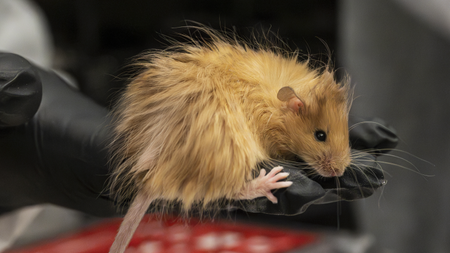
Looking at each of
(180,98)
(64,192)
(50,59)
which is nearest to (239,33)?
(180,98)

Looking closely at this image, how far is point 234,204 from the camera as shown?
0.59 m

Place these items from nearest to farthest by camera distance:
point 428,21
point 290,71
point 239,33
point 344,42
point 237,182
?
point 237,182
point 290,71
point 239,33
point 428,21
point 344,42

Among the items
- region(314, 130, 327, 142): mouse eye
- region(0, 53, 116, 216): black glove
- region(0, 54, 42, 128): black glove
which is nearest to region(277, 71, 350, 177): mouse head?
region(314, 130, 327, 142): mouse eye

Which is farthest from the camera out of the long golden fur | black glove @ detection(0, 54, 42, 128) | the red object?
the red object

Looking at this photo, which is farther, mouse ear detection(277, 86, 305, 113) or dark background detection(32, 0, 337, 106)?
dark background detection(32, 0, 337, 106)

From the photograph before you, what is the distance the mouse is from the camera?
523 millimetres

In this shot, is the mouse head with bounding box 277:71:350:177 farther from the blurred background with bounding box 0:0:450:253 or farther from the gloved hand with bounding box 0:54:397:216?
the blurred background with bounding box 0:0:450:253

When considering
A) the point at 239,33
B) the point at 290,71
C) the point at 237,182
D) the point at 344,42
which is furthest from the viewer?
the point at 344,42

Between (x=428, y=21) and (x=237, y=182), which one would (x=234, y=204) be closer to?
(x=237, y=182)

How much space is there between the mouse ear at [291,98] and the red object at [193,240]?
1.44 ft

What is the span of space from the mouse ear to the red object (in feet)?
1.44

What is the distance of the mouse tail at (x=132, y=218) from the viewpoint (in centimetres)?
57

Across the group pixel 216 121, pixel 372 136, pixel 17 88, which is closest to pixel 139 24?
pixel 17 88

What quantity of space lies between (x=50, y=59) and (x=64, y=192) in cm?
79
